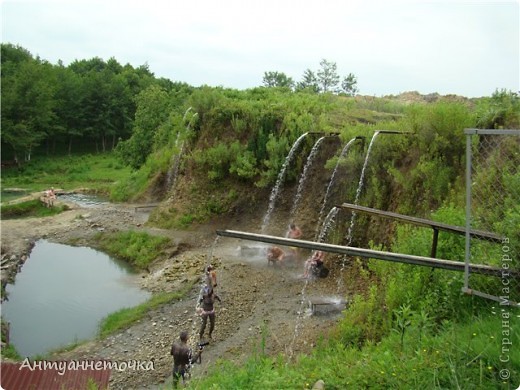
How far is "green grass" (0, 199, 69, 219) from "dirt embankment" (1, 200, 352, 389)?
630cm

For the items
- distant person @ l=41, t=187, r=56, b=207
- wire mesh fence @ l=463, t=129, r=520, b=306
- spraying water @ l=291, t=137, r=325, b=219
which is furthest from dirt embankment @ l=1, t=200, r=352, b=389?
distant person @ l=41, t=187, r=56, b=207

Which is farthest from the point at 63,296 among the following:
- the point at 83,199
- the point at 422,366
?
the point at 83,199

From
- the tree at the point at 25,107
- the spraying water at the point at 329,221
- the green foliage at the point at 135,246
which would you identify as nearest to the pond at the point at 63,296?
the green foliage at the point at 135,246

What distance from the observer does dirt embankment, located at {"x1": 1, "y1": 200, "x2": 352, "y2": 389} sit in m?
8.69

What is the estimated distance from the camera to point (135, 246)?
16.3 metres

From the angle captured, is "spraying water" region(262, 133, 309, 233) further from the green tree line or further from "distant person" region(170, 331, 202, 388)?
the green tree line

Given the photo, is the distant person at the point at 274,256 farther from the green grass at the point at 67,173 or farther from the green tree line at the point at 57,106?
the green tree line at the point at 57,106

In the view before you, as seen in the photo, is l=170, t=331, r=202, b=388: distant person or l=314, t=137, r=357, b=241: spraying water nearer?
l=170, t=331, r=202, b=388: distant person

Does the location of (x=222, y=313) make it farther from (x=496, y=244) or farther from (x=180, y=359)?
(x=496, y=244)

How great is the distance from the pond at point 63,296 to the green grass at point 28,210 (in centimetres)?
612

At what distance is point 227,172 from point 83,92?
3547 cm

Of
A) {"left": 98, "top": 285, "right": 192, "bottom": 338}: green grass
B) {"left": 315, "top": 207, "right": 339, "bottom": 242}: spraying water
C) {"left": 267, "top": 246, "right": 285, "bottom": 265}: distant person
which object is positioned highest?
{"left": 315, "top": 207, "right": 339, "bottom": 242}: spraying water

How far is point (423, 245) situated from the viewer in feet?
22.1

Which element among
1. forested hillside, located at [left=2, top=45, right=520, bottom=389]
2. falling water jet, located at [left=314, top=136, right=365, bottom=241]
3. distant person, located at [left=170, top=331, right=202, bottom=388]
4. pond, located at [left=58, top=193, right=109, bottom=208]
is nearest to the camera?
forested hillside, located at [left=2, top=45, right=520, bottom=389]
